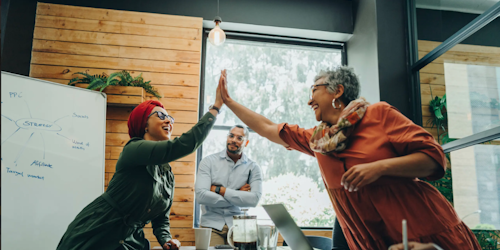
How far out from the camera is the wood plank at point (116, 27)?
3.82 metres

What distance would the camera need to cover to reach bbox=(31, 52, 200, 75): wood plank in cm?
373

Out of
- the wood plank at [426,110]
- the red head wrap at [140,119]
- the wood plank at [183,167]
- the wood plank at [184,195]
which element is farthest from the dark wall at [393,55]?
the red head wrap at [140,119]

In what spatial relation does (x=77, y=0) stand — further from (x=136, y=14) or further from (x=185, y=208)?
(x=185, y=208)

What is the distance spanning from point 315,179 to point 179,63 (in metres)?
2.10

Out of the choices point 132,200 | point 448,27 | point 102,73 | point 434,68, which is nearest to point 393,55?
point 434,68

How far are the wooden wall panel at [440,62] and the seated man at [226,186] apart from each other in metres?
1.86

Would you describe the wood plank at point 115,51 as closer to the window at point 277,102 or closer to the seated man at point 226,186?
the window at point 277,102

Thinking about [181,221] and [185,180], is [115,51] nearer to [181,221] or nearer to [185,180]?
[185,180]

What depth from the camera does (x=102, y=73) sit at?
12.3 feet

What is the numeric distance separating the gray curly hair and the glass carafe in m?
0.76

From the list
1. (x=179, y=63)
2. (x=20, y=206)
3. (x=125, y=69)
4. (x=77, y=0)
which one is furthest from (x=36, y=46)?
(x=20, y=206)

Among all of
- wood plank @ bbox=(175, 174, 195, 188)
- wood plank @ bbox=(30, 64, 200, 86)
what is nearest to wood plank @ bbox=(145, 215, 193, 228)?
wood plank @ bbox=(175, 174, 195, 188)

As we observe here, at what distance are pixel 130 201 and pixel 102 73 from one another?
8.39 feet

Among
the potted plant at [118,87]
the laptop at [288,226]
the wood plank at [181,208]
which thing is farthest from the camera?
the wood plank at [181,208]
